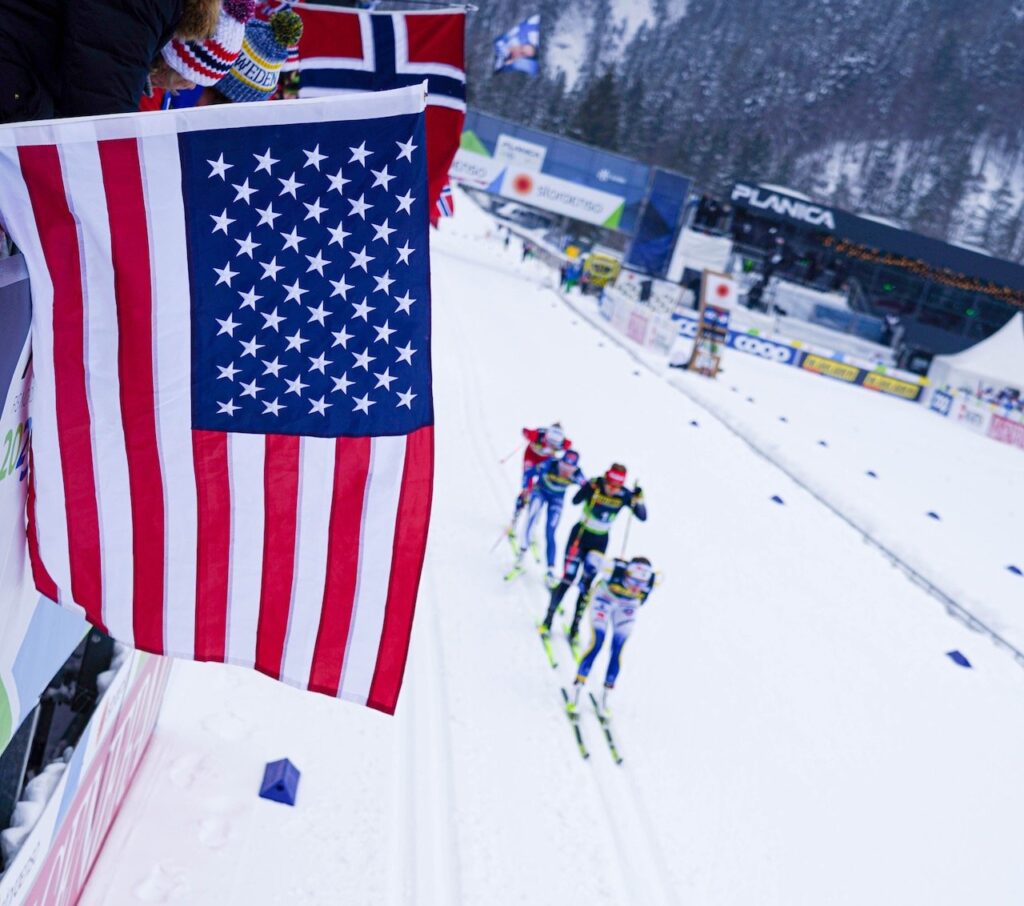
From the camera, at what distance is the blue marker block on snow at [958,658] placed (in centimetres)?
1010

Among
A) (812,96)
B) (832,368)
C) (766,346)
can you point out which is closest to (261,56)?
(766,346)

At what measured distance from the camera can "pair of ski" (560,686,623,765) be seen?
6805 mm

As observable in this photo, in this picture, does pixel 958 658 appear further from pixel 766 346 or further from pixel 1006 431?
pixel 766 346

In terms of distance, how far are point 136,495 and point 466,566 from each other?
7.18m

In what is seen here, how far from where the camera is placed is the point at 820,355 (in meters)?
34.5

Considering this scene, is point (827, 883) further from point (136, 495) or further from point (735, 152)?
point (735, 152)

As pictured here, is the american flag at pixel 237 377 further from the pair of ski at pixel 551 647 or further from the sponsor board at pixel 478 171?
the sponsor board at pixel 478 171

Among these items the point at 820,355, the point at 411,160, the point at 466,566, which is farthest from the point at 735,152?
the point at 411,160

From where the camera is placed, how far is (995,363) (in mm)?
33812

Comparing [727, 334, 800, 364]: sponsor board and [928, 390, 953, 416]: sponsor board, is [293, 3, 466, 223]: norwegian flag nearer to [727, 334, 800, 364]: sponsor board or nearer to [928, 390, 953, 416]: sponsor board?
[727, 334, 800, 364]: sponsor board

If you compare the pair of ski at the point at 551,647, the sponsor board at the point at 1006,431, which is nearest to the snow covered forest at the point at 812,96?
the sponsor board at the point at 1006,431

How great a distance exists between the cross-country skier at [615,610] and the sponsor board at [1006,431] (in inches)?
1097

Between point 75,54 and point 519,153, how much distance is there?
3879 centimetres

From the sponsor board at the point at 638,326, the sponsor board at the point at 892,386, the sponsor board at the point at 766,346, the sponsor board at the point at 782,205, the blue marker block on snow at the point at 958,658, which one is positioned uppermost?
the sponsor board at the point at 782,205
